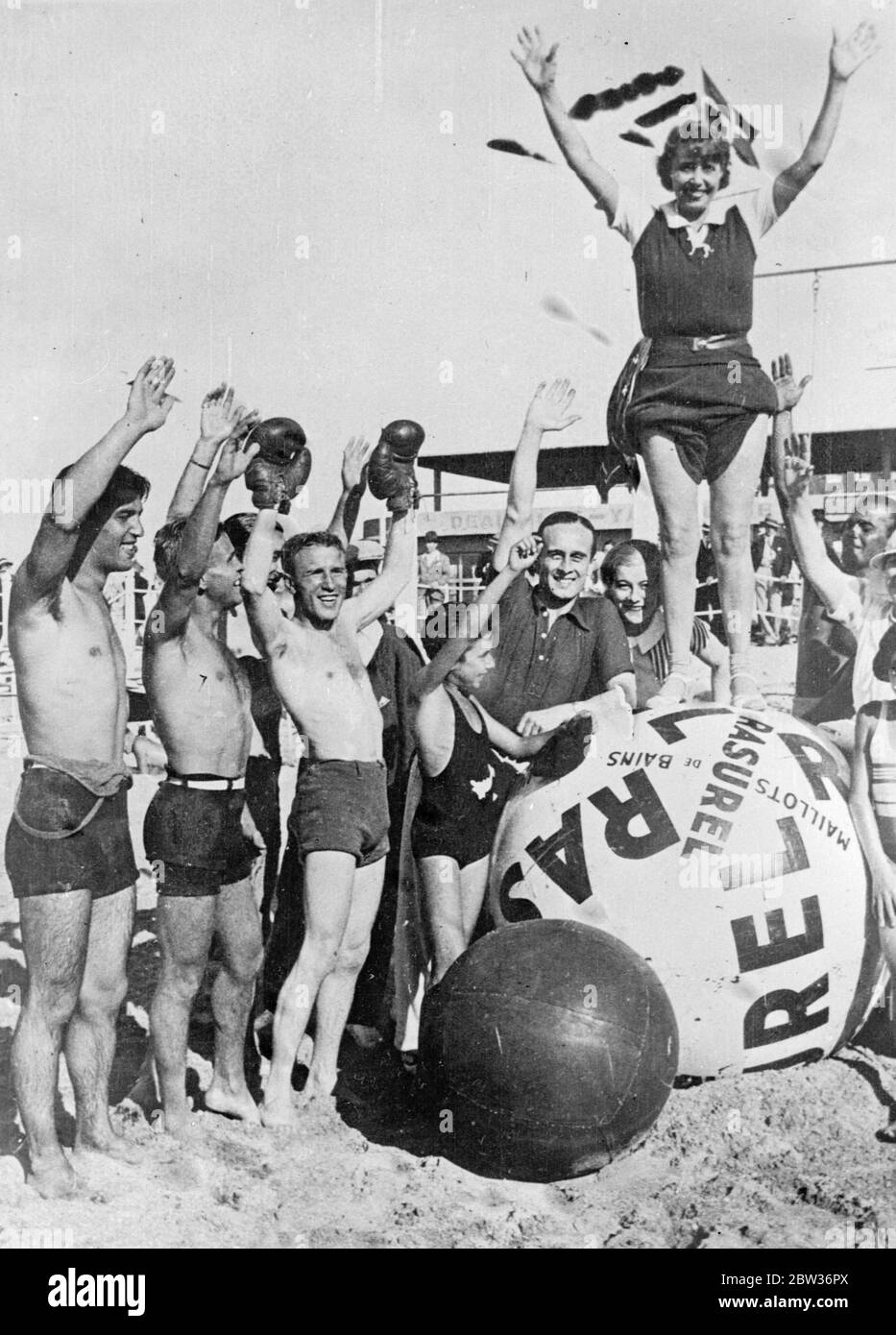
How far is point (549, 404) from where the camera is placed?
4.71 meters

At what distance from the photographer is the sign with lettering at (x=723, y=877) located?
13.2 feet

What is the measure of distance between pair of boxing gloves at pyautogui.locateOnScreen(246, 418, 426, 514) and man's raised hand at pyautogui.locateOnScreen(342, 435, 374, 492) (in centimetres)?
13

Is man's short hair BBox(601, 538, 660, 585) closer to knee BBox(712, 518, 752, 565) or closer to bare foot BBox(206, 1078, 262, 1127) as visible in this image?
knee BBox(712, 518, 752, 565)

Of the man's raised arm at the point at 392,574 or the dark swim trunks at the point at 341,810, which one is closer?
the dark swim trunks at the point at 341,810

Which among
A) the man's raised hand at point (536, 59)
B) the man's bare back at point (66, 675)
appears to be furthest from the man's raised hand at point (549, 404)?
the man's bare back at point (66, 675)

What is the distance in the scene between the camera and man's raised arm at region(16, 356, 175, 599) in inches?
142

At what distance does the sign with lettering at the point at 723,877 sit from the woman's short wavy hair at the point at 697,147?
2.22 meters

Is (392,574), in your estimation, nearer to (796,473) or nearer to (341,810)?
(341,810)

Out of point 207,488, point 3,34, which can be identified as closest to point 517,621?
point 207,488

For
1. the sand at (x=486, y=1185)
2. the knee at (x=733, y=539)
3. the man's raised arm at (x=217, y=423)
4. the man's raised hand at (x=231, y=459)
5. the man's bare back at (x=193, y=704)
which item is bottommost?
the sand at (x=486, y=1185)

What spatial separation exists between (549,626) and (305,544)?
42.8 inches

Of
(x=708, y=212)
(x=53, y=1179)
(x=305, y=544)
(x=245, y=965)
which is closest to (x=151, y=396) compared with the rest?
(x=305, y=544)

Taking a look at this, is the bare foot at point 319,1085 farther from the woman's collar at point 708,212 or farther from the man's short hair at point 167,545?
the woman's collar at point 708,212
